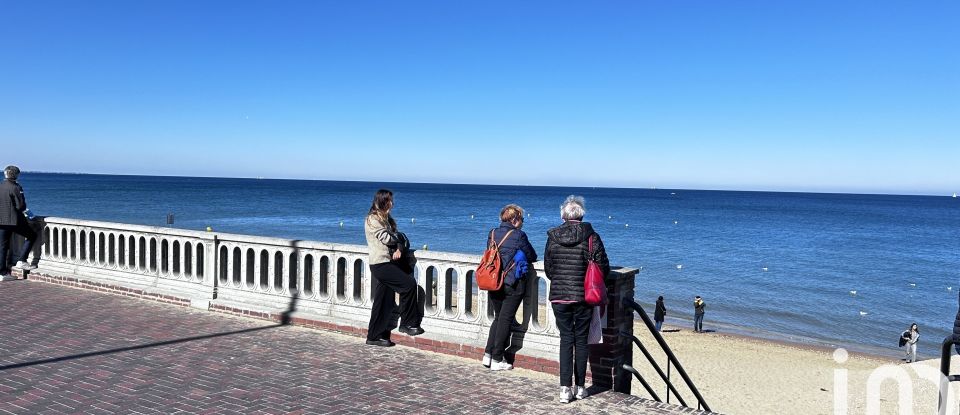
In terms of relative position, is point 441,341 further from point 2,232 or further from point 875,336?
point 875,336

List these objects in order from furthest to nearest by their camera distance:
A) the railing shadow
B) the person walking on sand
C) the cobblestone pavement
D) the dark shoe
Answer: the person walking on sand
the dark shoe
the railing shadow
the cobblestone pavement

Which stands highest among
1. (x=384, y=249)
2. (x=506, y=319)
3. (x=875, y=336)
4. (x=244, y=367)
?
(x=384, y=249)

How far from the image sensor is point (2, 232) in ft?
35.0

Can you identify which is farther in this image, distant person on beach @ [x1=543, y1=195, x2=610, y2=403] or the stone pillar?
the stone pillar

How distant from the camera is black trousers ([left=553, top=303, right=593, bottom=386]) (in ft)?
18.8

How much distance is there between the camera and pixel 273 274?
8.32 meters

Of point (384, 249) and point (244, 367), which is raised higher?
point (384, 249)

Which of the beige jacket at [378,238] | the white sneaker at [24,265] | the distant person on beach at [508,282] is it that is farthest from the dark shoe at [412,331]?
the white sneaker at [24,265]

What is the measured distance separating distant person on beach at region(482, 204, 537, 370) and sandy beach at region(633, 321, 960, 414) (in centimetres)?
948

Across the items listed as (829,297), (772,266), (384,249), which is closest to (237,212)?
(772,266)

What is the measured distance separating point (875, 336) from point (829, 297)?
857 cm

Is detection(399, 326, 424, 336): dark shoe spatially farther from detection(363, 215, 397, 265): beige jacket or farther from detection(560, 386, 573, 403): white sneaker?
detection(560, 386, 573, 403): white sneaker

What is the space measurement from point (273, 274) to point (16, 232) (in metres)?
5.30

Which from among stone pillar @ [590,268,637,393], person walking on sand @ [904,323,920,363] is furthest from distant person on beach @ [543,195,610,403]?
person walking on sand @ [904,323,920,363]
